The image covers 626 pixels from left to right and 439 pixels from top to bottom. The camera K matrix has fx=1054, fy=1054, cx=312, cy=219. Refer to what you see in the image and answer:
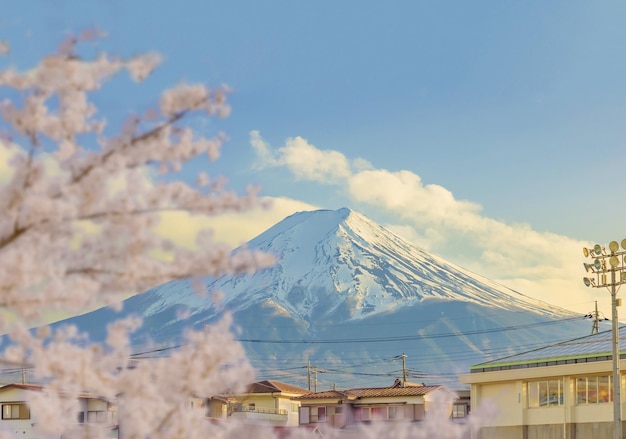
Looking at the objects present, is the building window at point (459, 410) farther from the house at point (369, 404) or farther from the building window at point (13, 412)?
the building window at point (13, 412)

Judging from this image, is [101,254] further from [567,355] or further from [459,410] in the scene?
[459,410]

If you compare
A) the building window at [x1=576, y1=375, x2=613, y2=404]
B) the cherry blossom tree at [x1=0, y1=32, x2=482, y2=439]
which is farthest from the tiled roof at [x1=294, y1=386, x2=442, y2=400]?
the cherry blossom tree at [x1=0, y1=32, x2=482, y2=439]

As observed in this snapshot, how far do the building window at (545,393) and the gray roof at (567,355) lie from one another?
748 mm

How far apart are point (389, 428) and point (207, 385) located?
84.4 inches

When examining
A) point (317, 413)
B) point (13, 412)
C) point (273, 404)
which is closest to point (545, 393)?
point (317, 413)

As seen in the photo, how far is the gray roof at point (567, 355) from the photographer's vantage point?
122 feet

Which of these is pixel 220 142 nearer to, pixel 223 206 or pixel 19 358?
pixel 223 206

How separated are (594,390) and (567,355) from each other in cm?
182

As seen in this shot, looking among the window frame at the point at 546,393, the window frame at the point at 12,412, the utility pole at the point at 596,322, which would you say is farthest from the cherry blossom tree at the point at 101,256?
the utility pole at the point at 596,322

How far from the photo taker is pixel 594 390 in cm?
3709

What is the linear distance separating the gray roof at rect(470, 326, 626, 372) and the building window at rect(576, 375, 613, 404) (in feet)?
2.43

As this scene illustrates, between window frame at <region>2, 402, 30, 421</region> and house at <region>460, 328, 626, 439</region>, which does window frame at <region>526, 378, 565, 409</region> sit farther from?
window frame at <region>2, 402, 30, 421</region>

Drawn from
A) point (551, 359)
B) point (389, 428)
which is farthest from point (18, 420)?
point (389, 428)

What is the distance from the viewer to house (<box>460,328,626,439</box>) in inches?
1444
